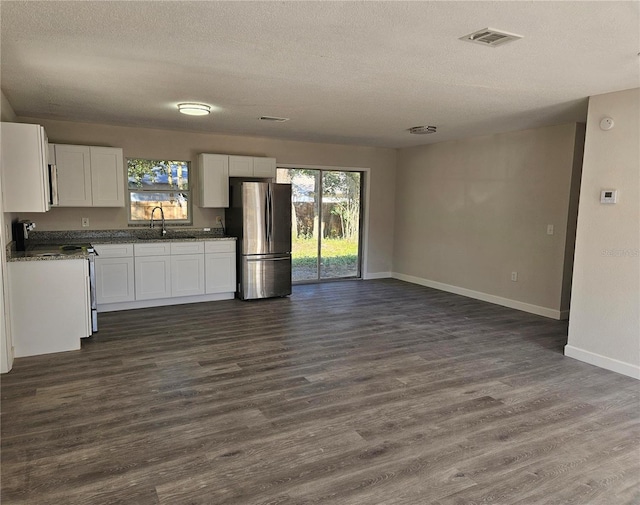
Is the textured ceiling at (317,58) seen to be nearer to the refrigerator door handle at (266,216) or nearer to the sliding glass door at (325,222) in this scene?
the refrigerator door handle at (266,216)

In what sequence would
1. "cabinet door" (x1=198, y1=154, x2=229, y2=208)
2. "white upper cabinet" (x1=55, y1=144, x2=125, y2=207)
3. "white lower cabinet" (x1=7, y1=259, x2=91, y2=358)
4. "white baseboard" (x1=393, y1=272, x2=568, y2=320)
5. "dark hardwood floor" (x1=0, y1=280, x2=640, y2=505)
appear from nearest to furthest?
"dark hardwood floor" (x1=0, y1=280, x2=640, y2=505), "white lower cabinet" (x1=7, y1=259, x2=91, y2=358), "white upper cabinet" (x1=55, y1=144, x2=125, y2=207), "white baseboard" (x1=393, y1=272, x2=568, y2=320), "cabinet door" (x1=198, y1=154, x2=229, y2=208)

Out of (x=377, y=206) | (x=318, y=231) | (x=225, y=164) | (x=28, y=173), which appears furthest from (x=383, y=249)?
(x=28, y=173)

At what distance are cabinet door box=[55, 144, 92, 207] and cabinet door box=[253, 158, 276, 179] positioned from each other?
219 cm

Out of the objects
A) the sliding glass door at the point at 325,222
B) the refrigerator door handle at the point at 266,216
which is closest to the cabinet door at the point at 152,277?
the refrigerator door handle at the point at 266,216

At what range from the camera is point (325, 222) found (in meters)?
7.75

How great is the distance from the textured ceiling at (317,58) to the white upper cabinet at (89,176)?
22.7 inches

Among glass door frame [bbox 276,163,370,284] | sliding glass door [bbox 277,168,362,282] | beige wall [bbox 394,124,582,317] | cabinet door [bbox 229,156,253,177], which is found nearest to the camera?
beige wall [bbox 394,124,582,317]

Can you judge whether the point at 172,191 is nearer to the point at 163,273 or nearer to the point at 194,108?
the point at 163,273

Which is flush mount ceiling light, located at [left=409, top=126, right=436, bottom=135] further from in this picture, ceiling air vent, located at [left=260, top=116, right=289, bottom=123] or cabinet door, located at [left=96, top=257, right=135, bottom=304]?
cabinet door, located at [left=96, top=257, right=135, bottom=304]

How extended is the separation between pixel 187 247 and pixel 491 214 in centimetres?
421

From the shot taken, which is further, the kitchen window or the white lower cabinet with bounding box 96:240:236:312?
the kitchen window

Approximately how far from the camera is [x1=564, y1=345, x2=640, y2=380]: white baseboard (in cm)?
372

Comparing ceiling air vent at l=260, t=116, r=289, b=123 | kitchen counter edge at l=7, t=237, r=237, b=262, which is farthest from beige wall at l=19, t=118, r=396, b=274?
ceiling air vent at l=260, t=116, r=289, b=123

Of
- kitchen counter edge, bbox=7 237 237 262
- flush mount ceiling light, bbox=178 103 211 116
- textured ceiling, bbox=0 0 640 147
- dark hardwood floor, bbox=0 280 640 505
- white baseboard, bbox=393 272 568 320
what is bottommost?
dark hardwood floor, bbox=0 280 640 505
